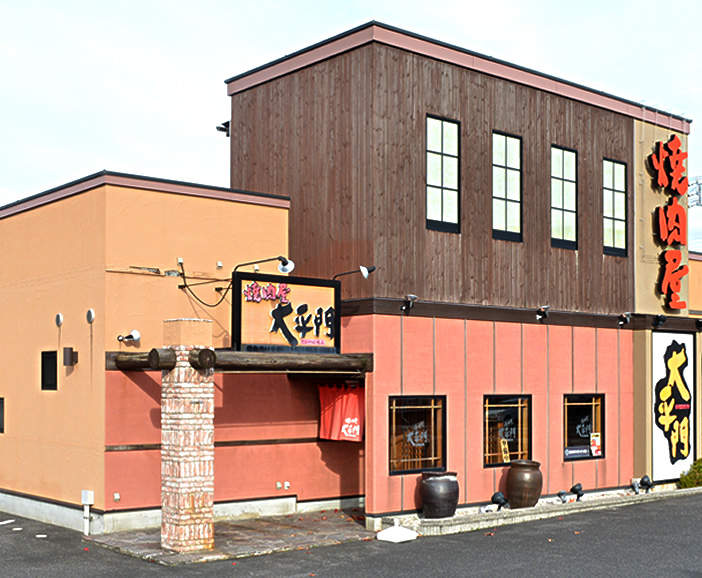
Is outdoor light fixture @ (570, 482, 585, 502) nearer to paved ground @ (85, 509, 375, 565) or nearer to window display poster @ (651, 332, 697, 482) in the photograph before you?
window display poster @ (651, 332, 697, 482)

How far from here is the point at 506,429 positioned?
64.4 ft

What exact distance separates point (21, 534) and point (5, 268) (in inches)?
242

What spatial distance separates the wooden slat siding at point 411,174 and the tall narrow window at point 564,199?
0.18 meters

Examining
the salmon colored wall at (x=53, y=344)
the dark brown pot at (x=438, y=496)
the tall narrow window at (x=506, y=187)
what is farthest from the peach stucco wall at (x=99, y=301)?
the dark brown pot at (x=438, y=496)

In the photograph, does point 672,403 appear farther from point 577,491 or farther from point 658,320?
point 577,491

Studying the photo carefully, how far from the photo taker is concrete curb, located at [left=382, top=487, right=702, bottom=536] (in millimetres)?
17250

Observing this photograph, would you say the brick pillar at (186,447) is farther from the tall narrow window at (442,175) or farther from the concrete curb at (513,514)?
the tall narrow window at (442,175)

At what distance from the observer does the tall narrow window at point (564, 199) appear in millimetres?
20922

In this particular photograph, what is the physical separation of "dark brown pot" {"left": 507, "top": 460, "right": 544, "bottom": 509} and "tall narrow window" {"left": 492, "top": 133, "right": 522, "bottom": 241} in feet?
15.6

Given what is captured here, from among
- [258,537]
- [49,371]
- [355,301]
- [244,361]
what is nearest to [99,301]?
[49,371]

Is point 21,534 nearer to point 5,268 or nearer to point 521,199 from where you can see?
point 5,268

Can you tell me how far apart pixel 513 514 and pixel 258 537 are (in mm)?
5093

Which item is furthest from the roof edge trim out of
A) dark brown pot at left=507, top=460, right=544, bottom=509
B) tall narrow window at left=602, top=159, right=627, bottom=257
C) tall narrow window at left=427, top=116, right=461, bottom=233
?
tall narrow window at left=602, top=159, right=627, bottom=257

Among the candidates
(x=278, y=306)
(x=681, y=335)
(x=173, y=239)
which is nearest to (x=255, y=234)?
(x=173, y=239)
